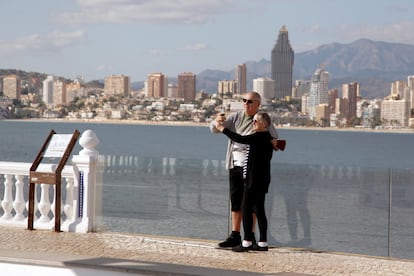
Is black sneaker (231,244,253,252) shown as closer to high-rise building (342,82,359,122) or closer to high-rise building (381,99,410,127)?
high-rise building (381,99,410,127)

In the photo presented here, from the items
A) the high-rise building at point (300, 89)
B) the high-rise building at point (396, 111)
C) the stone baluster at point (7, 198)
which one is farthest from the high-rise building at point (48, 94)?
the stone baluster at point (7, 198)

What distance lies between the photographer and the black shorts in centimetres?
830

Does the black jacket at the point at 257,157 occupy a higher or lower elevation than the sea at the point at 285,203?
higher

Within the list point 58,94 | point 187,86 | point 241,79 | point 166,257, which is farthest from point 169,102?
point 166,257

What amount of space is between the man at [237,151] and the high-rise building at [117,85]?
164044 mm

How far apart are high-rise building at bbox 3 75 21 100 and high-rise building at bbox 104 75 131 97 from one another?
727 inches

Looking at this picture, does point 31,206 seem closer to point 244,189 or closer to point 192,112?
point 244,189

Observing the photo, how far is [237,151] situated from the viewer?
8.23 meters

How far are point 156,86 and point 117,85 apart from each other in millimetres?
9688

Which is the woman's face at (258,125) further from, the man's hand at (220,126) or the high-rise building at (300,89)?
the high-rise building at (300,89)

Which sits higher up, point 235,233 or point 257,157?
point 257,157

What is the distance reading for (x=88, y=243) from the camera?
27.7 feet

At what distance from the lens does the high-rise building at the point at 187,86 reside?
17474cm

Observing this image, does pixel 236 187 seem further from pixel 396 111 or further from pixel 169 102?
pixel 169 102
